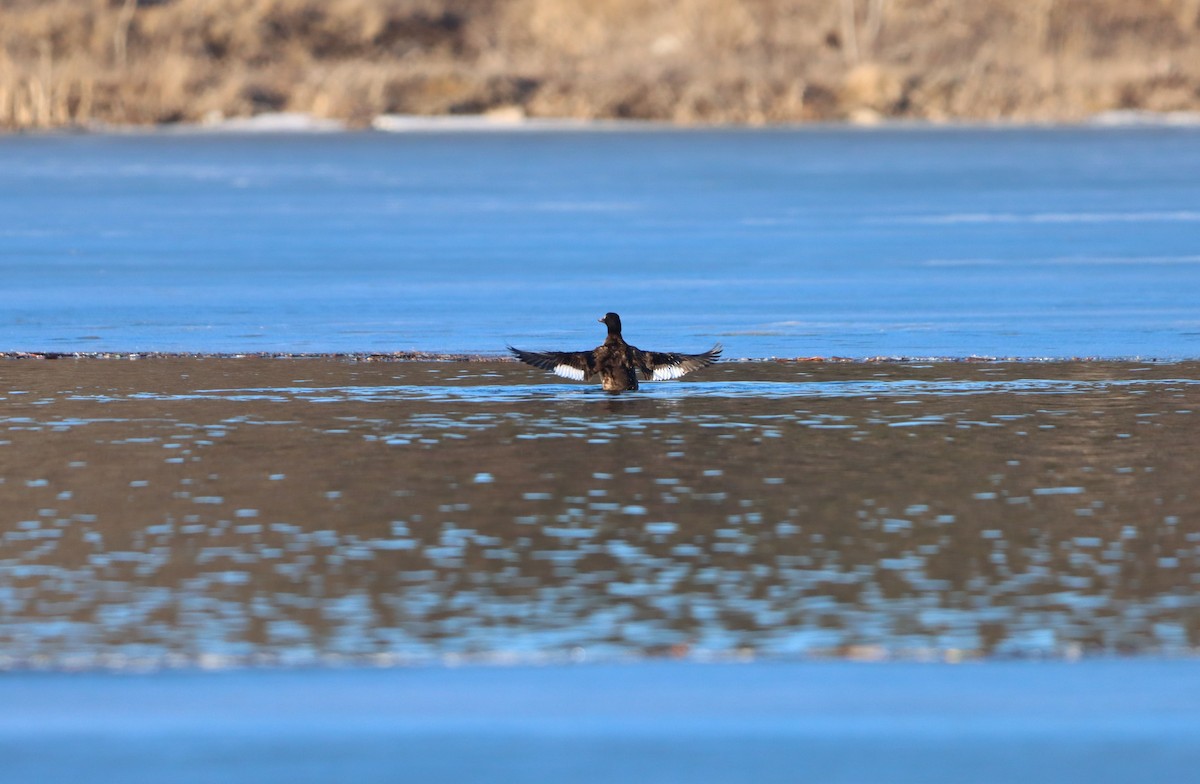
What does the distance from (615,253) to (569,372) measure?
7.36 m

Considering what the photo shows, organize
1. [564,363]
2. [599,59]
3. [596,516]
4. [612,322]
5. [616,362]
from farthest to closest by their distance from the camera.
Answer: [599,59]
[616,362]
[564,363]
[612,322]
[596,516]

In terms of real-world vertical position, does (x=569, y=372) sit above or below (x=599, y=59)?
below

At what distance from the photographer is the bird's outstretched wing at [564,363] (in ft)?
34.4

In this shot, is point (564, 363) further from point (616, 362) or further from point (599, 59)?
point (599, 59)

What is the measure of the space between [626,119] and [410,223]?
92.8 feet

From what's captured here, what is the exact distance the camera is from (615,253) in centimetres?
1783

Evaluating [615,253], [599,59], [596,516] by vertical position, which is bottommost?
[596,516]

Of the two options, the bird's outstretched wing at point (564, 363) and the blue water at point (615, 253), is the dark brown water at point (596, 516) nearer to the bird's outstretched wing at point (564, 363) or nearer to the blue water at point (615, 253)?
the bird's outstretched wing at point (564, 363)

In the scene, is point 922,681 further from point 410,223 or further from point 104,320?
point 410,223

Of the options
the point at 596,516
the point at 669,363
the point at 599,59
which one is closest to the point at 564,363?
the point at 669,363

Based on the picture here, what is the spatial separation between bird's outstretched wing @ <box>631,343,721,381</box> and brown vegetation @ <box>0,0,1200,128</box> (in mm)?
33694

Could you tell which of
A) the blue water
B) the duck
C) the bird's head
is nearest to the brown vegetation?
the blue water

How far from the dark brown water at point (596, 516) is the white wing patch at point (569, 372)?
0.14 meters

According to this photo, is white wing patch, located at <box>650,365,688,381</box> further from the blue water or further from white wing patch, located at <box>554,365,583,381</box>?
the blue water
